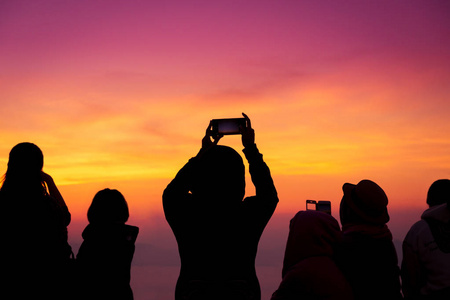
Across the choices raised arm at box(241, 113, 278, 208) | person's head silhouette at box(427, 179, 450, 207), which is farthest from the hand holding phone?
person's head silhouette at box(427, 179, 450, 207)

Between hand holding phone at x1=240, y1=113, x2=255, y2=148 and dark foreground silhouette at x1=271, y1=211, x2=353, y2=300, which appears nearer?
dark foreground silhouette at x1=271, y1=211, x2=353, y2=300

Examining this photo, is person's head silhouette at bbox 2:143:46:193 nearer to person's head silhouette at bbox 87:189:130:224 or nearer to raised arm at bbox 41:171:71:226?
raised arm at bbox 41:171:71:226

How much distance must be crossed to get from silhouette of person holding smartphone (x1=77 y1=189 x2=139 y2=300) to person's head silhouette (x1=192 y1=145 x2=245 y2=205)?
5.44ft

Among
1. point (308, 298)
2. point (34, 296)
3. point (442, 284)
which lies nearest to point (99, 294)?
point (34, 296)

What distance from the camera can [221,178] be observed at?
143 inches

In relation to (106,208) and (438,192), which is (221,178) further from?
(438,192)

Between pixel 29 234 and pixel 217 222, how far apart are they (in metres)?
1.53

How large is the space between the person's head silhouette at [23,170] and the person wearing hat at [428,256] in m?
4.02

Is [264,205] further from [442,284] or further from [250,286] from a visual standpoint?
[442,284]

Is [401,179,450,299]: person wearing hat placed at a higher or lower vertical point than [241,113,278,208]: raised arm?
lower

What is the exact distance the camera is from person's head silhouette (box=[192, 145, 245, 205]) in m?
3.63

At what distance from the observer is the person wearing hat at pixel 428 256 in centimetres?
528

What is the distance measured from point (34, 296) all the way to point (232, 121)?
6.95 feet

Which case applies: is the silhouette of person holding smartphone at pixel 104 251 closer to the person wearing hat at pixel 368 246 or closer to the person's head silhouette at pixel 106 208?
the person's head silhouette at pixel 106 208
